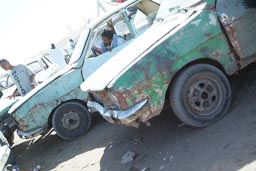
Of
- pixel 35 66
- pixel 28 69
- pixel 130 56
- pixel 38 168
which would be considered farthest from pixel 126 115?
pixel 35 66

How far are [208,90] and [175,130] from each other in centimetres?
86

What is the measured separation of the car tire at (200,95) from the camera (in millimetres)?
3986

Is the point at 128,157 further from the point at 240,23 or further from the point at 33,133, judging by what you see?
the point at 33,133

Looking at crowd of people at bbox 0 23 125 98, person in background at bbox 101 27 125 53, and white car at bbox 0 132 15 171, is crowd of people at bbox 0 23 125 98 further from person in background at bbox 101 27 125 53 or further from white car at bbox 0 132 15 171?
white car at bbox 0 132 15 171

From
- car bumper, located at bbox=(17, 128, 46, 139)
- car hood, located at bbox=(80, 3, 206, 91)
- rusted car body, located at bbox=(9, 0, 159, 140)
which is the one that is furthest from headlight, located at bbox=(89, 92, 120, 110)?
car bumper, located at bbox=(17, 128, 46, 139)

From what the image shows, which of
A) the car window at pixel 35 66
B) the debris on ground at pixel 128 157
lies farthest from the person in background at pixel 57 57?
the debris on ground at pixel 128 157

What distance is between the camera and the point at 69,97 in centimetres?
619

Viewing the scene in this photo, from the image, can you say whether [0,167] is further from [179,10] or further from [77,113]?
[179,10]

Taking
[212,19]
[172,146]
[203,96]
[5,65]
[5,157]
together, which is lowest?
[172,146]

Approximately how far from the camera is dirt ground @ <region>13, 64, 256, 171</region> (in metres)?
3.53

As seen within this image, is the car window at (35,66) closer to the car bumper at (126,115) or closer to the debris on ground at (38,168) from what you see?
the debris on ground at (38,168)

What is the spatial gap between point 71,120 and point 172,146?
8.52 feet

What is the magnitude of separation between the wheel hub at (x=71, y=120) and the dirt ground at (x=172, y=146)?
11.5 inches

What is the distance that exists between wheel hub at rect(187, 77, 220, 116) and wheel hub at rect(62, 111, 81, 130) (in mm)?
2871
